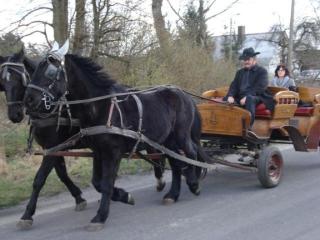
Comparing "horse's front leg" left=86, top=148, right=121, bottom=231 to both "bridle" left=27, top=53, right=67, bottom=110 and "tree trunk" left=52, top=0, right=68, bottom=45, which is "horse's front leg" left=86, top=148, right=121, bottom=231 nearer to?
"bridle" left=27, top=53, right=67, bottom=110

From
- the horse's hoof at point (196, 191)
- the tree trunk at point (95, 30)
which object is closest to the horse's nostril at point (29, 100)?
the horse's hoof at point (196, 191)

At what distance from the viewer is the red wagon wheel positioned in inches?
307

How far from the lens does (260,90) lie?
8.32 metres

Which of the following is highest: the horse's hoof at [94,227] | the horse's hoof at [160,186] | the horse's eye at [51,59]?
the horse's eye at [51,59]

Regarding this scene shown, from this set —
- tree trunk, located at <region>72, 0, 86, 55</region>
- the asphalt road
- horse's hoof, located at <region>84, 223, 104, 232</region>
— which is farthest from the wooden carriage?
tree trunk, located at <region>72, 0, 86, 55</region>

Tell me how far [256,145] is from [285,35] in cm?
3869

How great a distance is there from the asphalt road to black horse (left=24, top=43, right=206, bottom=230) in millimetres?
337

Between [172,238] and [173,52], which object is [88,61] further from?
[173,52]

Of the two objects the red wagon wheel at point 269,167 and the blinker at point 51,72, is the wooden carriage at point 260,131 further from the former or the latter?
the blinker at point 51,72

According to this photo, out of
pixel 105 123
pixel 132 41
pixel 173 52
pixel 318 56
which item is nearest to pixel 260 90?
pixel 105 123

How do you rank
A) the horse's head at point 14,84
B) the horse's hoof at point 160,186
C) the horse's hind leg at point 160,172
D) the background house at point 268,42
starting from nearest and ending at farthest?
the horse's head at point 14,84 → the horse's hind leg at point 160,172 → the horse's hoof at point 160,186 → the background house at point 268,42

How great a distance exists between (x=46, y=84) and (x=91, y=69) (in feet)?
2.11

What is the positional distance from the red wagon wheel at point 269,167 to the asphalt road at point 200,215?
0.40 ft

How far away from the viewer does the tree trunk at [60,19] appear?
1405 cm
